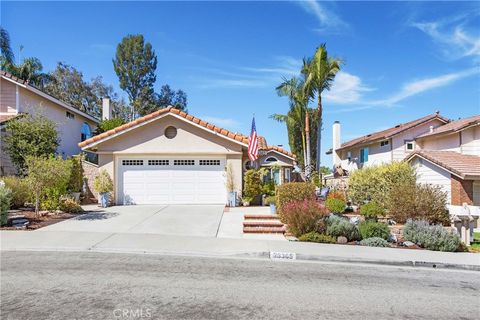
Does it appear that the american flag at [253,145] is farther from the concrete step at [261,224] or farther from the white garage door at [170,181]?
the concrete step at [261,224]

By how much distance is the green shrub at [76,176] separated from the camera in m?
17.6

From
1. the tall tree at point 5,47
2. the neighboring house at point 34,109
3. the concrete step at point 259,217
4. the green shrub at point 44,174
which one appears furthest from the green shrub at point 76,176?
the tall tree at point 5,47

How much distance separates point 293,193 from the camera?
1371 cm

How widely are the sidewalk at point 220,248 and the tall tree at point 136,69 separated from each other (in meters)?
31.4

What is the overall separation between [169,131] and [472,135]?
56.8 ft

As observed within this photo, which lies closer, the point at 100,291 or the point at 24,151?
the point at 100,291

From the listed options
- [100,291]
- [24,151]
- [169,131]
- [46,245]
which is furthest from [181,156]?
[100,291]

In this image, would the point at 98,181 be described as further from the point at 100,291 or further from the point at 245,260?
the point at 100,291

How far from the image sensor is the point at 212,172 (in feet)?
59.0

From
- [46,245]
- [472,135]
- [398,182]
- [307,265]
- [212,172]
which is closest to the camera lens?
[307,265]

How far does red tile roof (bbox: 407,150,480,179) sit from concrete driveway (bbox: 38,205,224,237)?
10.7 metres

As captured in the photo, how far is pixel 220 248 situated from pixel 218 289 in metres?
3.33

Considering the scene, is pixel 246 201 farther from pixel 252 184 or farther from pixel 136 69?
pixel 136 69

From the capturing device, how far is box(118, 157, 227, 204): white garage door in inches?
699
